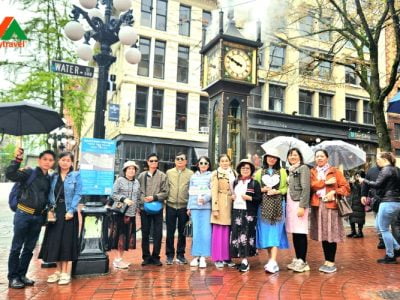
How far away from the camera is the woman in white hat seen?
5754 millimetres

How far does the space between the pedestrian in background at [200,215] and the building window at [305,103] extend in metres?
20.0

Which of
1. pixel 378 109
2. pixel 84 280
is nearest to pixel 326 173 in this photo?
pixel 84 280

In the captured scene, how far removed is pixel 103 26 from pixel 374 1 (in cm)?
817

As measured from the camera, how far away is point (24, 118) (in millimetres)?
5117

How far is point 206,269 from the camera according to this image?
18.7ft

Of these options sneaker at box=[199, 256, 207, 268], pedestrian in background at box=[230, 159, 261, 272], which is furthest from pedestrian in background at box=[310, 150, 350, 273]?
sneaker at box=[199, 256, 207, 268]

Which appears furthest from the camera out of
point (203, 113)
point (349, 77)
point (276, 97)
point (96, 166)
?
point (349, 77)

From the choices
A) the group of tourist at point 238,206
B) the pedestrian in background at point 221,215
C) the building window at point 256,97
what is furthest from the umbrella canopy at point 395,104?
the building window at point 256,97

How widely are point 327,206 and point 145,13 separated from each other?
2082 centimetres

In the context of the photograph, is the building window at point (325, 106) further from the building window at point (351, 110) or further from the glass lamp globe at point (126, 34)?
the glass lamp globe at point (126, 34)

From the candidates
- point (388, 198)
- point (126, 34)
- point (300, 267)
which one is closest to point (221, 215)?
point (300, 267)

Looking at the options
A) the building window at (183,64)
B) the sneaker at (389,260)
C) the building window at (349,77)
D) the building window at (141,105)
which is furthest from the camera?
the building window at (349,77)

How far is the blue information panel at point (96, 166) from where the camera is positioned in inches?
209

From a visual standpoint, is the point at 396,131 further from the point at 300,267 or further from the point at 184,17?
the point at 300,267
